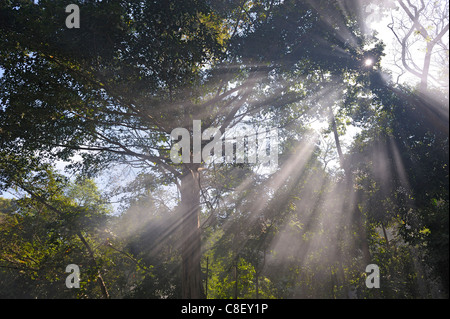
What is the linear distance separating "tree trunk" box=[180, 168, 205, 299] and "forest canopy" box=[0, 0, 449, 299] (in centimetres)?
5

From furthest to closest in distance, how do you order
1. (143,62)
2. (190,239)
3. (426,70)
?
(426,70) → (190,239) → (143,62)

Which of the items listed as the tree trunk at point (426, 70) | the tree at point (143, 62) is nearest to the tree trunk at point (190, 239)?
the tree at point (143, 62)

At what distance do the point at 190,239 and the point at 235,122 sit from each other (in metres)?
5.62

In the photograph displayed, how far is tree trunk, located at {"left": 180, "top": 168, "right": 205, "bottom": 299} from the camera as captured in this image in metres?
7.73

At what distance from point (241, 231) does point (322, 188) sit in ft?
18.7

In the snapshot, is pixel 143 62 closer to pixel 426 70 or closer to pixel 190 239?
pixel 190 239

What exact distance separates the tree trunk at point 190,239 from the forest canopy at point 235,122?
0.15ft

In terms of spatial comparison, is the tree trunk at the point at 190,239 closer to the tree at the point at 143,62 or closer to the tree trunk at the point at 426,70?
the tree at the point at 143,62

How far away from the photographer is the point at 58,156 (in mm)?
9109

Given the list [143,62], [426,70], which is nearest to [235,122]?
[143,62]

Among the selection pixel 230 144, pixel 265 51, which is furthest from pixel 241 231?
pixel 265 51

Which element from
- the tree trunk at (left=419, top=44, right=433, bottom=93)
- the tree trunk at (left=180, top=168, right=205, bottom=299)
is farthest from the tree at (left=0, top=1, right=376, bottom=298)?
the tree trunk at (left=419, top=44, right=433, bottom=93)

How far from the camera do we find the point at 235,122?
11.3 metres
